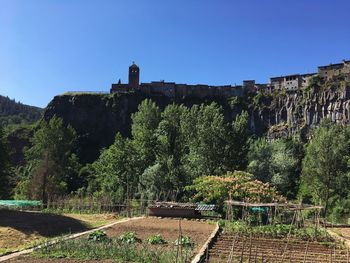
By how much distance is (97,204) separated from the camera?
38438 mm

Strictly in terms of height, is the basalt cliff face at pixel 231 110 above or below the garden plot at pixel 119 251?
above

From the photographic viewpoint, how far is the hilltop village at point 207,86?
116 metres

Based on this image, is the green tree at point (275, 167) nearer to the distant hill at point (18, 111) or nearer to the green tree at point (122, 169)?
the green tree at point (122, 169)

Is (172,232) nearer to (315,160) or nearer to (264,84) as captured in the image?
(315,160)

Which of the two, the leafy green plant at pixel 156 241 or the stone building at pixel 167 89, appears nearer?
the leafy green plant at pixel 156 241

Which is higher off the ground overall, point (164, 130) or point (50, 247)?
point (164, 130)

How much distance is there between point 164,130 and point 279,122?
69874 mm

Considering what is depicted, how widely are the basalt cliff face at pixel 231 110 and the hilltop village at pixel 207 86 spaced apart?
104 inches

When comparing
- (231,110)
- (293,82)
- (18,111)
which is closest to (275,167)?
(231,110)

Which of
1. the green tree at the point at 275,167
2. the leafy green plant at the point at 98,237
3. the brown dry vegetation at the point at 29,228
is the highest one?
the green tree at the point at 275,167

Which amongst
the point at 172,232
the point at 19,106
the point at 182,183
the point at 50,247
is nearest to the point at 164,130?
the point at 182,183

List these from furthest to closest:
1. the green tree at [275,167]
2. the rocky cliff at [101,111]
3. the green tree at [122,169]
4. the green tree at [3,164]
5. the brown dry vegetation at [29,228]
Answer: the rocky cliff at [101,111] < the green tree at [275,167] < the green tree at [122,169] < the green tree at [3,164] < the brown dry vegetation at [29,228]

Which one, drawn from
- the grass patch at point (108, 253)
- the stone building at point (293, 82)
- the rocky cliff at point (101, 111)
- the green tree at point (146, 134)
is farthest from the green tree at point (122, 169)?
the stone building at point (293, 82)

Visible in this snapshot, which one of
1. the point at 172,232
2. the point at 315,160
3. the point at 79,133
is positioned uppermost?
the point at 79,133
